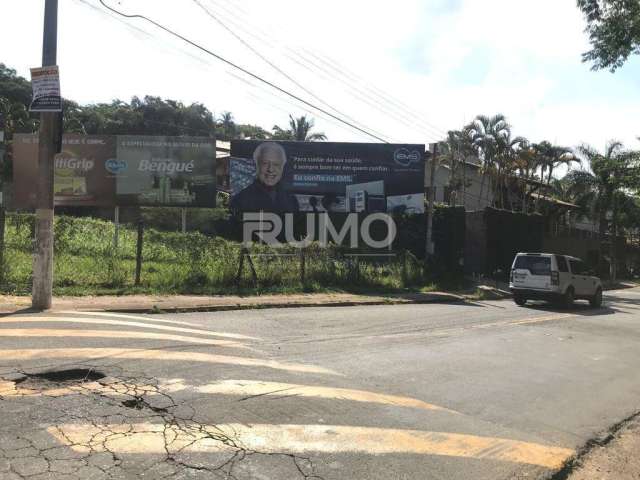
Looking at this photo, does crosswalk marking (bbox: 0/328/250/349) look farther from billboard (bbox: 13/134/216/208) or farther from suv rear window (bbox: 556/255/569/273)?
billboard (bbox: 13/134/216/208)

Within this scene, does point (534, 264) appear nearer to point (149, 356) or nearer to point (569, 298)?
point (569, 298)

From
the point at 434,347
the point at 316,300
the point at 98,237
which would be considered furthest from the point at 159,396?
the point at 98,237

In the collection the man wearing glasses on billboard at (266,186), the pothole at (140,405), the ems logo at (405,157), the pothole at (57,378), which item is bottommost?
the pothole at (140,405)

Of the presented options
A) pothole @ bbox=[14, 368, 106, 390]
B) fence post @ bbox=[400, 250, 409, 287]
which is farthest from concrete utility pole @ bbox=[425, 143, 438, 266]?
pothole @ bbox=[14, 368, 106, 390]

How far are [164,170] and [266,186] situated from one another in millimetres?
4638

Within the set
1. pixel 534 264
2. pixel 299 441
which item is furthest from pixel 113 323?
pixel 534 264

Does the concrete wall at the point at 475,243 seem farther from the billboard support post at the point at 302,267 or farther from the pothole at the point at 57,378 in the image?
the pothole at the point at 57,378

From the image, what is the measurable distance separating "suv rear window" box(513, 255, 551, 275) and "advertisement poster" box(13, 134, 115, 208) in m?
17.0

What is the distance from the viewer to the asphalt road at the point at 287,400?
4402mm

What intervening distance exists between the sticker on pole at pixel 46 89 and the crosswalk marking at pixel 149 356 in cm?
556

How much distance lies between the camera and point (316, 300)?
16.2 metres

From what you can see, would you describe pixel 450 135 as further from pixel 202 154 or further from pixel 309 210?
pixel 202 154

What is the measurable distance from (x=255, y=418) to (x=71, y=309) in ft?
23.8

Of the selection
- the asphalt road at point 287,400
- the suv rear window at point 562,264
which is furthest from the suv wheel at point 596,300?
the asphalt road at point 287,400
